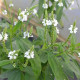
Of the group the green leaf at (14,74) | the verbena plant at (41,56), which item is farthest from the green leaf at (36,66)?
the green leaf at (14,74)

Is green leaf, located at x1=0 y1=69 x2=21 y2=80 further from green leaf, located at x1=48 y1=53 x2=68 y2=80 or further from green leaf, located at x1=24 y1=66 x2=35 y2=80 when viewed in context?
green leaf, located at x1=48 y1=53 x2=68 y2=80

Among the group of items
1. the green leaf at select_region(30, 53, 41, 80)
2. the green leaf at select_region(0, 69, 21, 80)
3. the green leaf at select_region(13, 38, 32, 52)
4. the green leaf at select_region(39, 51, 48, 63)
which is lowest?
the green leaf at select_region(0, 69, 21, 80)

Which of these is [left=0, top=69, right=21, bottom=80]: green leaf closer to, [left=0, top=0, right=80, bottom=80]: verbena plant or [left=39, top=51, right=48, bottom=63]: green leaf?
[left=0, top=0, right=80, bottom=80]: verbena plant

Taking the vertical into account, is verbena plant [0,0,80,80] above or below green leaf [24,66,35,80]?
above

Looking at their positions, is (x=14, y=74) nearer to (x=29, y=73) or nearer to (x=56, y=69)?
(x=29, y=73)

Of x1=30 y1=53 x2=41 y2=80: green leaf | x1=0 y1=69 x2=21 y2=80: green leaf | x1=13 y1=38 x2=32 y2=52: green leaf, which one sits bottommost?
x1=0 y1=69 x2=21 y2=80: green leaf

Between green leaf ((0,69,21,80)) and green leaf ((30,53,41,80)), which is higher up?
green leaf ((30,53,41,80))

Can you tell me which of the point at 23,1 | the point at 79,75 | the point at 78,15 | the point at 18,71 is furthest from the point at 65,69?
the point at 23,1

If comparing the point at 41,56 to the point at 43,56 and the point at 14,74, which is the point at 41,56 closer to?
the point at 43,56

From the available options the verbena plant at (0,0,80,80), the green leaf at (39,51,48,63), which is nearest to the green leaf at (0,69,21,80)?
the verbena plant at (0,0,80,80)

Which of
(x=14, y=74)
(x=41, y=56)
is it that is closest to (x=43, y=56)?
(x=41, y=56)

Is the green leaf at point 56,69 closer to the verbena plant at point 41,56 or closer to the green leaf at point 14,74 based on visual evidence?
the verbena plant at point 41,56

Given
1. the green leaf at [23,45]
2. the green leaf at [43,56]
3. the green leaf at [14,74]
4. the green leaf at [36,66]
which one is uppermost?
the green leaf at [23,45]
